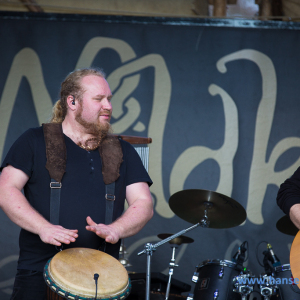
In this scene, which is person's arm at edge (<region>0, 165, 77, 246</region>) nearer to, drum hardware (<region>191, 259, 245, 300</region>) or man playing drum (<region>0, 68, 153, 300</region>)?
man playing drum (<region>0, 68, 153, 300</region>)

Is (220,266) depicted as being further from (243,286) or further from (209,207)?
(209,207)

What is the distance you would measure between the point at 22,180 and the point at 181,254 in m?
3.03

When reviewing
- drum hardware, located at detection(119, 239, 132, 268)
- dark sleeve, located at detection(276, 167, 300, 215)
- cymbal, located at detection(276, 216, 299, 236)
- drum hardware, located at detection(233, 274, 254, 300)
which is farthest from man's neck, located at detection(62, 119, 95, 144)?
cymbal, located at detection(276, 216, 299, 236)

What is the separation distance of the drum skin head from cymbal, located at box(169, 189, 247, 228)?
5.37 feet

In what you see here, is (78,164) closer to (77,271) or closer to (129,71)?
(77,271)

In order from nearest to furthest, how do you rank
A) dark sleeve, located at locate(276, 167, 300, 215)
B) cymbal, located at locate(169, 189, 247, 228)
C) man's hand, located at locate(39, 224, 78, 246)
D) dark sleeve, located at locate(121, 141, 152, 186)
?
man's hand, located at locate(39, 224, 78, 246), dark sleeve, located at locate(121, 141, 152, 186), dark sleeve, located at locate(276, 167, 300, 215), cymbal, located at locate(169, 189, 247, 228)

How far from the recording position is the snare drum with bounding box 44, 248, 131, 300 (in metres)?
1.93

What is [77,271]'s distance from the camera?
203 cm

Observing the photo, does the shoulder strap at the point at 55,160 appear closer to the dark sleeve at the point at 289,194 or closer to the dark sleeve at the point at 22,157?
the dark sleeve at the point at 22,157

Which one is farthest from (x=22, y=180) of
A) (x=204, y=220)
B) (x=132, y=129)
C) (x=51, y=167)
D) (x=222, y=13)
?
(x=222, y=13)

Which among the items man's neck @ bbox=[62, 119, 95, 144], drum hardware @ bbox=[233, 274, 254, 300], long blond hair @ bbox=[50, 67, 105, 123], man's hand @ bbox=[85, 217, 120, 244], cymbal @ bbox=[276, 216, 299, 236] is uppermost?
long blond hair @ bbox=[50, 67, 105, 123]

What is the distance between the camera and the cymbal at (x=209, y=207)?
146 inches

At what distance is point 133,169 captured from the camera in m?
2.76

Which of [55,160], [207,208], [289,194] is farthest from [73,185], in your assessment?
[207,208]
